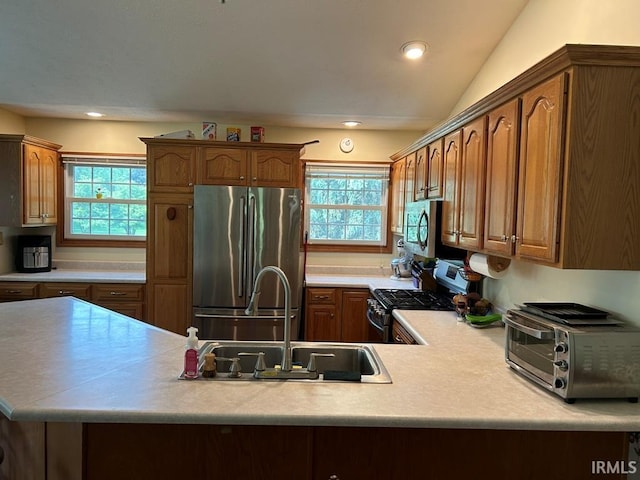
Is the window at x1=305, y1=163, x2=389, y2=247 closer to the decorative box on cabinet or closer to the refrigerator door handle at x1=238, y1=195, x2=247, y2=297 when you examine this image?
the refrigerator door handle at x1=238, y1=195, x2=247, y2=297

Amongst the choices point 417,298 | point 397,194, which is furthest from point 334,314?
point 397,194

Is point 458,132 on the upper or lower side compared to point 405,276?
upper

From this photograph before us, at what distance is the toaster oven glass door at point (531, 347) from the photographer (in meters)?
1.53

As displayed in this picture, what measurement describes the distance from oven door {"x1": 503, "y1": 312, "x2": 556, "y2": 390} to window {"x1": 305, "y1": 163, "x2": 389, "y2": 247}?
2.87 m

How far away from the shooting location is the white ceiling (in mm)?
2740

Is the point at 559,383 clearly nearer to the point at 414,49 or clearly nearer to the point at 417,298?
the point at 417,298

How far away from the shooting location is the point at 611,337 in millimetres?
1423

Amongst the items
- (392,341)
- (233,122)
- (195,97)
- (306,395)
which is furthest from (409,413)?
(233,122)

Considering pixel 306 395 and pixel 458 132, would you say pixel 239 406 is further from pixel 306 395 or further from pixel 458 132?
pixel 458 132

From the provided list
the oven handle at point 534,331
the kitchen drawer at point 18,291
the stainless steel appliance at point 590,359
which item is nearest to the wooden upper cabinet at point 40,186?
the kitchen drawer at point 18,291

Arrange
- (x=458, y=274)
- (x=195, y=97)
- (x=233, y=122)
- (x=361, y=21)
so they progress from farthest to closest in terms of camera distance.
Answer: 1. (x=233, y=122)
2. (x=195, y=97)
3. (x=458, y=274)
4. (x=361, y=21)

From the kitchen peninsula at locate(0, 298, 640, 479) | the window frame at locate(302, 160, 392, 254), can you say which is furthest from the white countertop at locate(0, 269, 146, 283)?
the kitchen peninsula at locate(0, 298, 640, 479)

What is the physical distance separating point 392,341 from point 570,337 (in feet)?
5.35

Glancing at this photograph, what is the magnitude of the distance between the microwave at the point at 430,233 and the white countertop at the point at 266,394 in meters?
1.01
